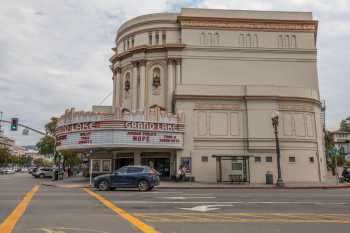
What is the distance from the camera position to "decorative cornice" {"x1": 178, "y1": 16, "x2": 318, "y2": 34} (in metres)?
44.4

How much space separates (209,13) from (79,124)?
840 inches

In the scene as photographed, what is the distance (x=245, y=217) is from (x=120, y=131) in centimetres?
2370

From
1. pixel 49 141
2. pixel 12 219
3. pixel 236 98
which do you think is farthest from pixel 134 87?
pixel 12 219

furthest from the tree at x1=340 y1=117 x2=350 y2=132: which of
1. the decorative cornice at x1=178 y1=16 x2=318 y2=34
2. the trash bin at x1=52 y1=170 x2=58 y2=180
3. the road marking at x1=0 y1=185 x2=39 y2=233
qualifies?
the road marking at x1=0 y1=185 x2=39 y2=233

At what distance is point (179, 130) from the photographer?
36.4 meters

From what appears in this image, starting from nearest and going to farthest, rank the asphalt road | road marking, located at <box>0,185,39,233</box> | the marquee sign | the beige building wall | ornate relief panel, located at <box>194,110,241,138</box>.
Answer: road marking, located at <box>0,185,39,233</box>
the asphalt road
the marquee sign
ornate relief panel, located at <box>194,110,241,138</box>
the beige building wall

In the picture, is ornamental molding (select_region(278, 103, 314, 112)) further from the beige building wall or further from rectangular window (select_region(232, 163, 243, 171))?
rectangular window (select_region(232, 163, 243, 171))

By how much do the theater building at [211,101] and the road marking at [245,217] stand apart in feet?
69.5

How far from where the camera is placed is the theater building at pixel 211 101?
3556 centimetres

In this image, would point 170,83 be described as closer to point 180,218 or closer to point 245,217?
point 245,217

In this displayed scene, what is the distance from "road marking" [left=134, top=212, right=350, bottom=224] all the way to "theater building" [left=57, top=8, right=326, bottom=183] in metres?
21.2

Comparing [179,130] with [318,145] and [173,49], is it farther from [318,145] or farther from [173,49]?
[318,145]

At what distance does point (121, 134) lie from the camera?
3400 centimetres

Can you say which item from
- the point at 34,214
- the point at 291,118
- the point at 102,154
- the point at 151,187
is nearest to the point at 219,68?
the point at 291,118
